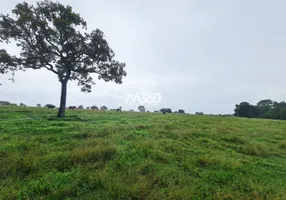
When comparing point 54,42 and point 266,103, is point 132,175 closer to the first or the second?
point 54,42

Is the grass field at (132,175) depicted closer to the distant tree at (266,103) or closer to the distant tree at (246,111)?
the distant tree at (246,111)

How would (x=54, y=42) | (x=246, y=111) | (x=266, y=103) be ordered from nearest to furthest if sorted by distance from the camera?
(x=54, y=42)
(x=246, y=111)
(x=266, y=103)

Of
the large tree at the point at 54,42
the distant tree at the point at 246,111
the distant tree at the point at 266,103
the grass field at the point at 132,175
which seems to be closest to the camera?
the grass field at the point at 132,175

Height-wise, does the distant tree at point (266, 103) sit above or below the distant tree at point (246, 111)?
above

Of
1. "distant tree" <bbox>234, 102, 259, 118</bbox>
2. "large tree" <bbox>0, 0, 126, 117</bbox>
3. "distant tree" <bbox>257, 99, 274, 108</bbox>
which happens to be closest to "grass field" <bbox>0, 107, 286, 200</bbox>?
"large tree" <bbox>0, 0, 126, 117</bbox>

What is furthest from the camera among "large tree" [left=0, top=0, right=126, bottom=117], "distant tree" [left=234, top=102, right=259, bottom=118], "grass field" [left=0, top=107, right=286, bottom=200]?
"distant tree" [left=234, top=102, right=259, bottom=118]

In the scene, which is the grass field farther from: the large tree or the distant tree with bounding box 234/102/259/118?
the distant tree with bounding box 234/102/259/118

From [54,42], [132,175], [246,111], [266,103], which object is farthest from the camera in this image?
[266,103]

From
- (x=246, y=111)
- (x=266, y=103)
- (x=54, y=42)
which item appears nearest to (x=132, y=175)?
(x=54, y=42)

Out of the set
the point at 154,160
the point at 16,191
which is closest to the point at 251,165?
the point at 154,160

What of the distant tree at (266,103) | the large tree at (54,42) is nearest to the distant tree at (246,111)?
the distant tree at (266,103)

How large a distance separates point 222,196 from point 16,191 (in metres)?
4.16

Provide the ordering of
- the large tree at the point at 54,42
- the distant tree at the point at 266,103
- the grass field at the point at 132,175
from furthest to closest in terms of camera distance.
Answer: the distant tree at the point at 266,103, the large tree at the point at 54,42, the grass field at the point at 132,175

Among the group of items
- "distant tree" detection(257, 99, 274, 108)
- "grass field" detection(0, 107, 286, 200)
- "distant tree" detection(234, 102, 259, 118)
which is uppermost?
"distant tree" detection(257, 99, 274, 108)
